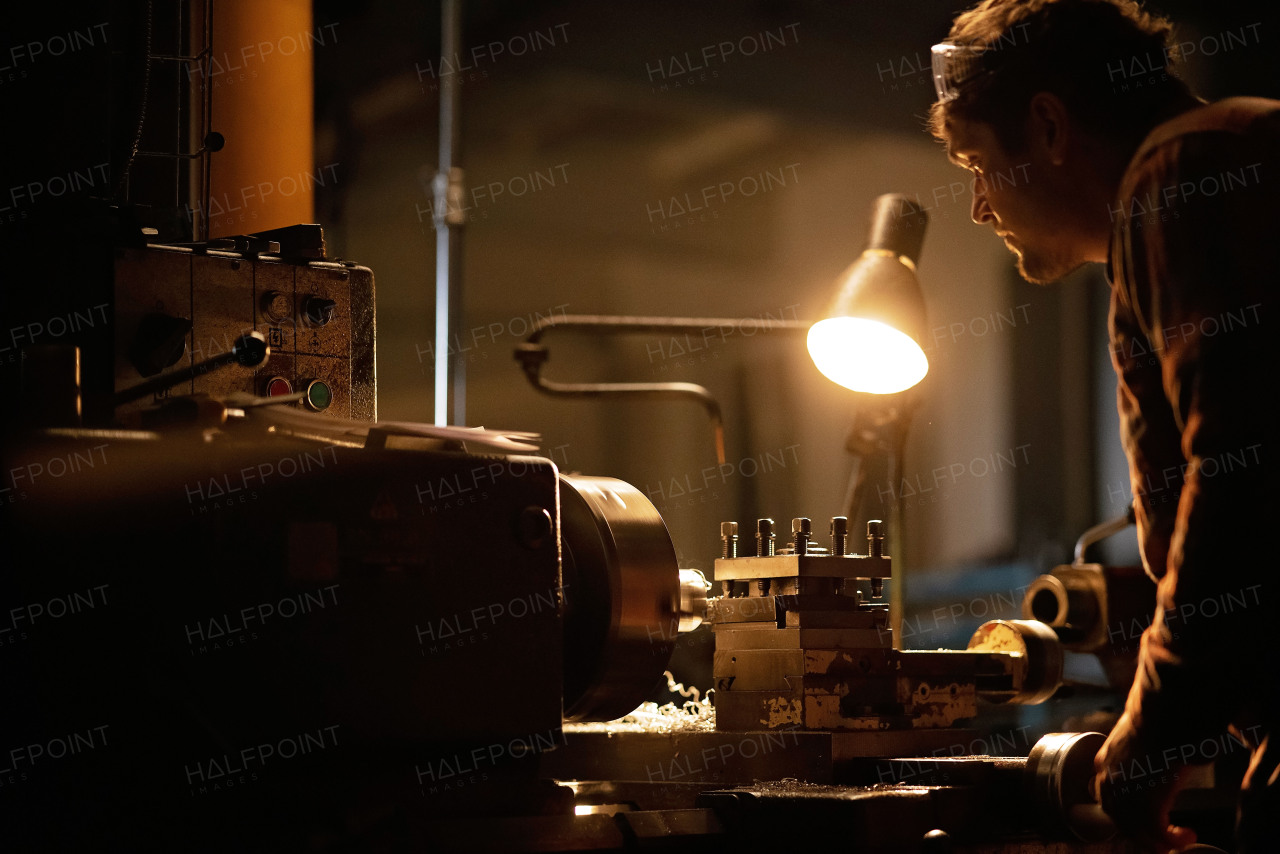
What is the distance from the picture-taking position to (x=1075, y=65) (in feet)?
3.37

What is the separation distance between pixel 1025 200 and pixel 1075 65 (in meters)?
0.12

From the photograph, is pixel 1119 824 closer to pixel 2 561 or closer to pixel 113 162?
pixel 2 561

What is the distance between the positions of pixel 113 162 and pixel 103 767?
0.65 meters

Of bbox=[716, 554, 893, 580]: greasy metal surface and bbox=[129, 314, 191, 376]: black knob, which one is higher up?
bbox=[129, 314, 191, 376]: black knob

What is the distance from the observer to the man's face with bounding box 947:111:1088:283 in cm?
105

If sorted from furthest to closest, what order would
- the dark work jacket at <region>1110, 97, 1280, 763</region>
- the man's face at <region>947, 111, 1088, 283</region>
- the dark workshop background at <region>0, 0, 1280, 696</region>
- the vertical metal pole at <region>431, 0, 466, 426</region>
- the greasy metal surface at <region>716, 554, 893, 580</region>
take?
the dark workshop background at <region>0, 0, 1280, 696</region> → the vertical metal pole at <region>431, 0, 466, 426</region> → the greasy metal surface at <region>716, 554, 893, 580</region> → the man's face at <region>947, 111, 1088, 283</region> → the dark work jacket at <region>1110, 97, 1280, 763</region>

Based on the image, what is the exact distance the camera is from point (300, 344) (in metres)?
1.13

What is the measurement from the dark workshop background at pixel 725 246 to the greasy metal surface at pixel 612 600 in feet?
5.70

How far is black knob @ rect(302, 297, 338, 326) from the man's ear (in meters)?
0.67

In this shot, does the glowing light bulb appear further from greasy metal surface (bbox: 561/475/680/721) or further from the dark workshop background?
the dark workshop background

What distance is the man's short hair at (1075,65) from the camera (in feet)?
3.31

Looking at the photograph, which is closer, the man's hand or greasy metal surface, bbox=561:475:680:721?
the man's hand

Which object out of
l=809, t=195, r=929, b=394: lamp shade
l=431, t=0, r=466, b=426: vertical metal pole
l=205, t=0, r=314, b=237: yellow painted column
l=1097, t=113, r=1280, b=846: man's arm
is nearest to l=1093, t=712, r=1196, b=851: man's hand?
l=1097, t=113, r=1280, b=846: man's arm

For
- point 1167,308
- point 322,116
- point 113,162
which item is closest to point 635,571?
point 1167,308
